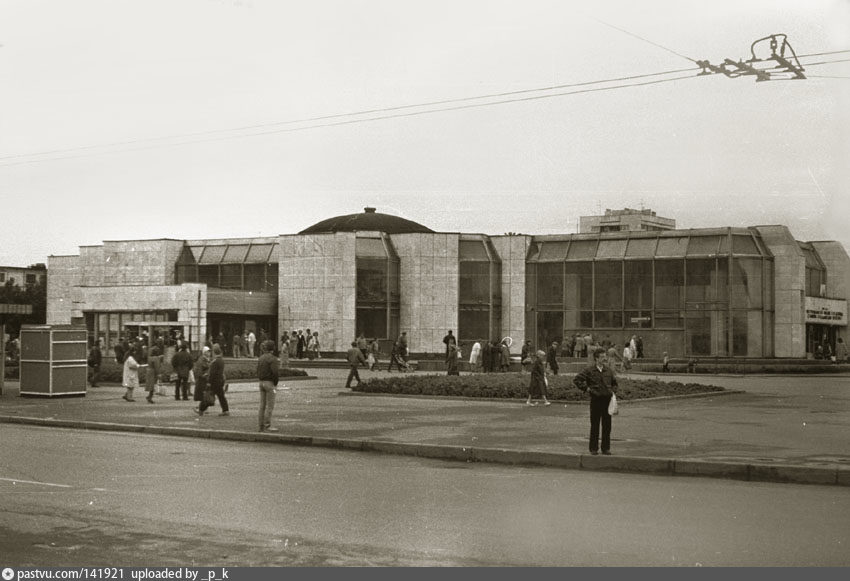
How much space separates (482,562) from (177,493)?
16.5ft

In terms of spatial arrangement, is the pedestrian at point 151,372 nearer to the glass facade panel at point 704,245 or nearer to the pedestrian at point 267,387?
the pedestrian at point 267,387

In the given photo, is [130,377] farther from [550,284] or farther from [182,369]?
[550,284]

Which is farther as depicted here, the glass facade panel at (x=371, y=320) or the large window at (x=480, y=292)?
the large window at (x=480, y=292)

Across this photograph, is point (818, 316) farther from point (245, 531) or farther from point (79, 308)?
point (245, 531)

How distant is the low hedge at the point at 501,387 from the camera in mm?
27188

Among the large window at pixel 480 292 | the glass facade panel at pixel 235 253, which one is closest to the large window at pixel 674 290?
the large window at pixel 480 292

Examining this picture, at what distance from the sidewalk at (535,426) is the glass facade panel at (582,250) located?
104 ft

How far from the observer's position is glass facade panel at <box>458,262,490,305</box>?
65.0 metres

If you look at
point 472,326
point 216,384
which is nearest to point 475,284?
point 472,326

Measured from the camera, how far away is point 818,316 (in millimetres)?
63969

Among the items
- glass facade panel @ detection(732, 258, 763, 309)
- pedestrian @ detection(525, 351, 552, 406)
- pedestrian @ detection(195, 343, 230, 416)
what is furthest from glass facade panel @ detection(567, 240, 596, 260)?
pedestrian @ detection(195, 343, 230, 416)

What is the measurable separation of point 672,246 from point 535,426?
42.6 m

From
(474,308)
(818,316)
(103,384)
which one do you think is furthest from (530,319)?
(103,384)

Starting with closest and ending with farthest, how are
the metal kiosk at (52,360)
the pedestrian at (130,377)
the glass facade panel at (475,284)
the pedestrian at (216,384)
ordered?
the pedestrian at (216,384) → the pedestrian at (130,377) → the metal kiosk at (52,360) → the glass facade panel at (475,284)
